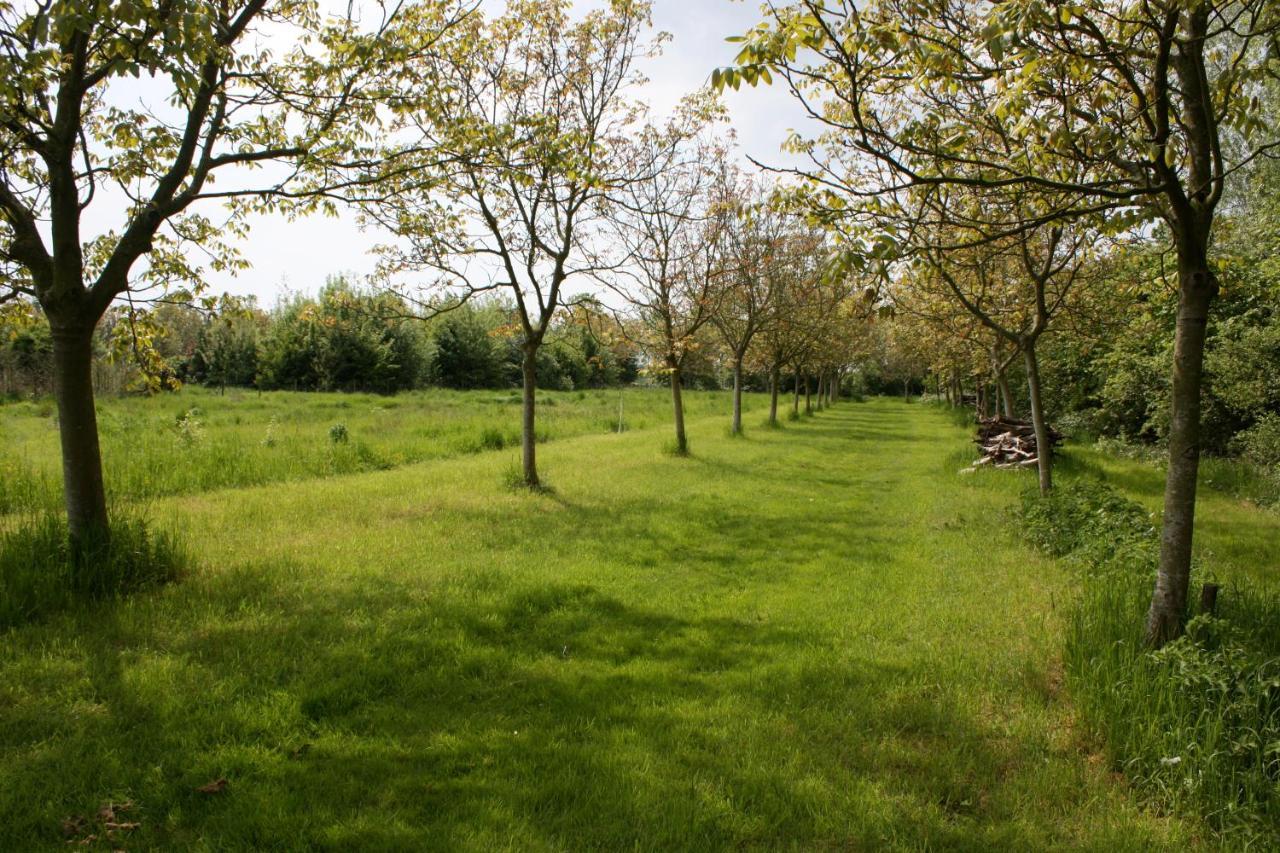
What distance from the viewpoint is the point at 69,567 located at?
5883 millimetres

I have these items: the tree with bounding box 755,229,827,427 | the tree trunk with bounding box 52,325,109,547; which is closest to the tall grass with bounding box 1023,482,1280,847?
the tree trunk with bounding box 52,325,109,547

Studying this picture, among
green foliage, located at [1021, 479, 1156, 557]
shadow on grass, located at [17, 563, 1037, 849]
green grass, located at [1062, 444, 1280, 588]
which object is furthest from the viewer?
green grass, located at [1062, 444, 1280, 588]

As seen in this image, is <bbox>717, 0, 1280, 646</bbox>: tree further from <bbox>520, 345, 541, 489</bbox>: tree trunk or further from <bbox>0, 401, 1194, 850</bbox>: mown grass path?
<bbox>520, 345, 541, 489</bbox>: tree trunk

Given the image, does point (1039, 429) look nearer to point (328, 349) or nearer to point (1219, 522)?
point (1219, 522)

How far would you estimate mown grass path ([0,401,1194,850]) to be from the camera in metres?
3.43

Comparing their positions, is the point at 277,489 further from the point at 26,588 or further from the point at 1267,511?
the point at 1267,511

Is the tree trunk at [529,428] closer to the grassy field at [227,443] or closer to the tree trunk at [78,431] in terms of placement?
the grassy field at [227,443]

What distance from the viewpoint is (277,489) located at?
12.2 meters

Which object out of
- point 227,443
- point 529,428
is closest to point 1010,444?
point 529,428

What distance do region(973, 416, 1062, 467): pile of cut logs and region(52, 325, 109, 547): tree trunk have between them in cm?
1652

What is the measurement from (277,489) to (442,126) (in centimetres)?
732

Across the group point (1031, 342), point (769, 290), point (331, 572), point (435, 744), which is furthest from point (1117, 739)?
point (769, 290)

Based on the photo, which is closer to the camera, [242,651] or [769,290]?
[242,651]

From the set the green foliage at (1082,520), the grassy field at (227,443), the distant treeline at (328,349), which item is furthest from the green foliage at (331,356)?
the green foliage at (1082,520)
